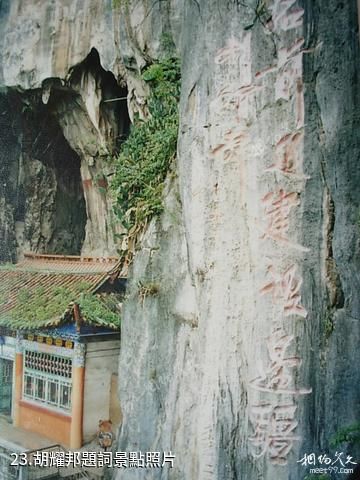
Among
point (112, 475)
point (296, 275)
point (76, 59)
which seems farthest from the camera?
point (76, 59)

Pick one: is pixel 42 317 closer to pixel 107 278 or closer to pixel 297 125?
pixel 107 278

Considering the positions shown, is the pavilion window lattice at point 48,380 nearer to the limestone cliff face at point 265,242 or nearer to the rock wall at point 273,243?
the limestone cliff face at point 265,242

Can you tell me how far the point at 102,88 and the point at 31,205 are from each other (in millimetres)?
1200

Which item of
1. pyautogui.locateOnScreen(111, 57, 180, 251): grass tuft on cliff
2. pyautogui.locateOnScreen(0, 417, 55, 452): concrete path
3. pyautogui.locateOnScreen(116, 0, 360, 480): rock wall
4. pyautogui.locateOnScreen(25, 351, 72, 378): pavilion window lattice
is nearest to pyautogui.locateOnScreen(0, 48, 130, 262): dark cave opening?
pyautogui.locateOnScreen(111, 57, 180, 251): grass tuft on cliff

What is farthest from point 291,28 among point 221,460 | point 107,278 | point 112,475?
point 112,475

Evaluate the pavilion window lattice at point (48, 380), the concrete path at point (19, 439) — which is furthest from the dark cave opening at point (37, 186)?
the concrete path at point (19, 439)

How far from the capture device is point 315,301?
318 centimetres

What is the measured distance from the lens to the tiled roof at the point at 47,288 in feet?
13.2

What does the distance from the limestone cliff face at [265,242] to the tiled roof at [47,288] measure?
823 millimetres

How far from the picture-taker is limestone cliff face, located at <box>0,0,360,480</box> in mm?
3152

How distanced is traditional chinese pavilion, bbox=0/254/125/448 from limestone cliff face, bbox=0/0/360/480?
17.7 inches

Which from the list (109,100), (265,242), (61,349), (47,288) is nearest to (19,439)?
(61,349)

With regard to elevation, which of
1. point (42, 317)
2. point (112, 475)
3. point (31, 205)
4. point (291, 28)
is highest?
point (291, 28)

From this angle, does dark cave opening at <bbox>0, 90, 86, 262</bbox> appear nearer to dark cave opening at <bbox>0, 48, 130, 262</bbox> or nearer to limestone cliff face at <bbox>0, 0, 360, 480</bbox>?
dark cave opening at <bbox>0, 48, 130, 262</bbox>
